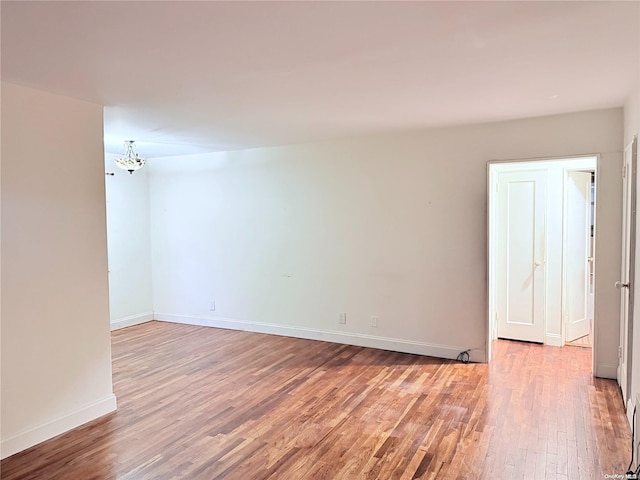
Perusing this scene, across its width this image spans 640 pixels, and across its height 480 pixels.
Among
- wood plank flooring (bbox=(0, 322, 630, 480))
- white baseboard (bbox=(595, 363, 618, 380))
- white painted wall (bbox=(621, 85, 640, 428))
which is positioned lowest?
wood plank flooring (bbox=(0, 322, 630, 480))

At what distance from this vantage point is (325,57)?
2389 mm

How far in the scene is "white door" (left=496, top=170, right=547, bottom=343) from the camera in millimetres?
4980

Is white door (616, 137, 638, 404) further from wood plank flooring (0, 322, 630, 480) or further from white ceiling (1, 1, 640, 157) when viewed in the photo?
white ceiling (1, 1, 640, 157)

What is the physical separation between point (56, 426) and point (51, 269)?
1.10 m

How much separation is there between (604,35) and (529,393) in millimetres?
2734

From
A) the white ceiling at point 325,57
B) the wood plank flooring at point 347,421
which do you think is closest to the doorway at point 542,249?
the wood plank flooring at point 347,421

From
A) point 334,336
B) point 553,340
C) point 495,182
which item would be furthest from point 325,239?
point 553,340

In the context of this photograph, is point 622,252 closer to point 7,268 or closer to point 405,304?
point 405,304

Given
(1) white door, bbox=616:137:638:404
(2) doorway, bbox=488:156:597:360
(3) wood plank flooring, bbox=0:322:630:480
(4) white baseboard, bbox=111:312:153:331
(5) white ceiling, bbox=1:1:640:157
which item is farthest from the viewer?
(4) white baseboard, bbox=111:312:153:331

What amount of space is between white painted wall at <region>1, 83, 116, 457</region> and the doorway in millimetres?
3934

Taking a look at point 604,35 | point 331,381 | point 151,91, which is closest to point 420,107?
point 604,35

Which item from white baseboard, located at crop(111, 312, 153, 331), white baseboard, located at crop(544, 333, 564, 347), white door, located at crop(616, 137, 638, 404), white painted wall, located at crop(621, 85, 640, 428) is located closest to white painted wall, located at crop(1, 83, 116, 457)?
white baseboard, located at crop(111, 312, 153, 331)

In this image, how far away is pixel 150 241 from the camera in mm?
6539

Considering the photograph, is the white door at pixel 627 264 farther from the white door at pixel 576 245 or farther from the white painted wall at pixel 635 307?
the white door at pixel 576 245
